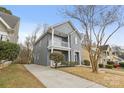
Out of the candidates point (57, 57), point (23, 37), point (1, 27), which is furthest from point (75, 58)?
point (23, 37)

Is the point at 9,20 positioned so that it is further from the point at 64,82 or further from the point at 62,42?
the point at 64,82

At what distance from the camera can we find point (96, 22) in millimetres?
14430

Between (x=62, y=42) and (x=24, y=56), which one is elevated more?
(x=62, y=42)

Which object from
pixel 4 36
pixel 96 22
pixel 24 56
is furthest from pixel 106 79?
pixel 24 56

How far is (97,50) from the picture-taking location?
14.1m

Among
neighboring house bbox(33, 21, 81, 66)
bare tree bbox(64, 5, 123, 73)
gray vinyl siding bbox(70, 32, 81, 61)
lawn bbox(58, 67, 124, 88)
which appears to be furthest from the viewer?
gray vinyl siding bbox(70, 32, 81, 61)

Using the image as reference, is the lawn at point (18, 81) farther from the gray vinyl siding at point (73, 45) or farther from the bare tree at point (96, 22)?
the gray vinyl siding at point (73, 45)

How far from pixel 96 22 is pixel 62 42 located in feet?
23.4

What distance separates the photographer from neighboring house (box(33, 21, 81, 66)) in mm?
19358

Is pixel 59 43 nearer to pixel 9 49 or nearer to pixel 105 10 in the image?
pixel 105 10

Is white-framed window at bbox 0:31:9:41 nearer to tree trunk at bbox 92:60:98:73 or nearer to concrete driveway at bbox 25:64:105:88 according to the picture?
concrete driveway at bbox 25:64:105:88

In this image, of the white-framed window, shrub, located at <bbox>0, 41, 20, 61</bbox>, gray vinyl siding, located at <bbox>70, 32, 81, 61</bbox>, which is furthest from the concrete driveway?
gray vinyl siding, located at <bbox>70, 32, 81, 61</bbox>

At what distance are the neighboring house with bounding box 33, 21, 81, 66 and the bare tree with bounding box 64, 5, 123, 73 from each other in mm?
5186

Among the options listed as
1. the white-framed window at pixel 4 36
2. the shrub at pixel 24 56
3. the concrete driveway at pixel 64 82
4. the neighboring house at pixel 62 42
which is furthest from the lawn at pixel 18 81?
the shrub at pixel 24 56
